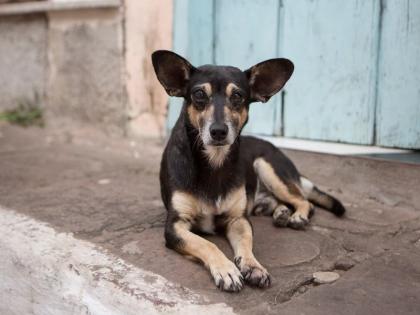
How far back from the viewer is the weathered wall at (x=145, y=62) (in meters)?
Answer: 4.86

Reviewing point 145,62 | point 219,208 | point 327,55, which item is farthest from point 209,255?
point 145,62

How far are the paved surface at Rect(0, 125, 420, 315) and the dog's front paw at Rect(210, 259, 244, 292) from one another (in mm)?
34

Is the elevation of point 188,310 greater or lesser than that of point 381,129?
lesser

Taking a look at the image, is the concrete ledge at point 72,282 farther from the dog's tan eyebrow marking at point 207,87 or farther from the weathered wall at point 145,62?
the weathered wall at point 145,62

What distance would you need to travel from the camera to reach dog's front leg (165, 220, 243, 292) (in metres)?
2.16

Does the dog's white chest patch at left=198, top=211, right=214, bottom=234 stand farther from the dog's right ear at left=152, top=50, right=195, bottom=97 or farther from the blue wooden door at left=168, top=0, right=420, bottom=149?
the blue wooden door at left=168, top=0, right=420, bottom=149

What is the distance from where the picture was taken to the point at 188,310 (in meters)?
1.96

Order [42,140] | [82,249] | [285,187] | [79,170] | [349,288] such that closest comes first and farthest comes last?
[349,288]
[82,249]
[285,187]
[79,170]
[42,140]

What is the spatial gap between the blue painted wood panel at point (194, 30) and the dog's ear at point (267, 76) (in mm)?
1776

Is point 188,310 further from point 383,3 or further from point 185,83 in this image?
point 383,3

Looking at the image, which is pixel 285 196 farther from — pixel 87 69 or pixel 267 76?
pixel 87 69

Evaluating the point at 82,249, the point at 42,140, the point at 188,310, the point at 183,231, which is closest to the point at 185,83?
the point at 183,231

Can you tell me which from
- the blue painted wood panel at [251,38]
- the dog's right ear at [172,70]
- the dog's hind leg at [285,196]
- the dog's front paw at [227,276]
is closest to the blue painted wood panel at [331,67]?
the blue painted wood panel at [251,38]

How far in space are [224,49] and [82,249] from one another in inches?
97.1
